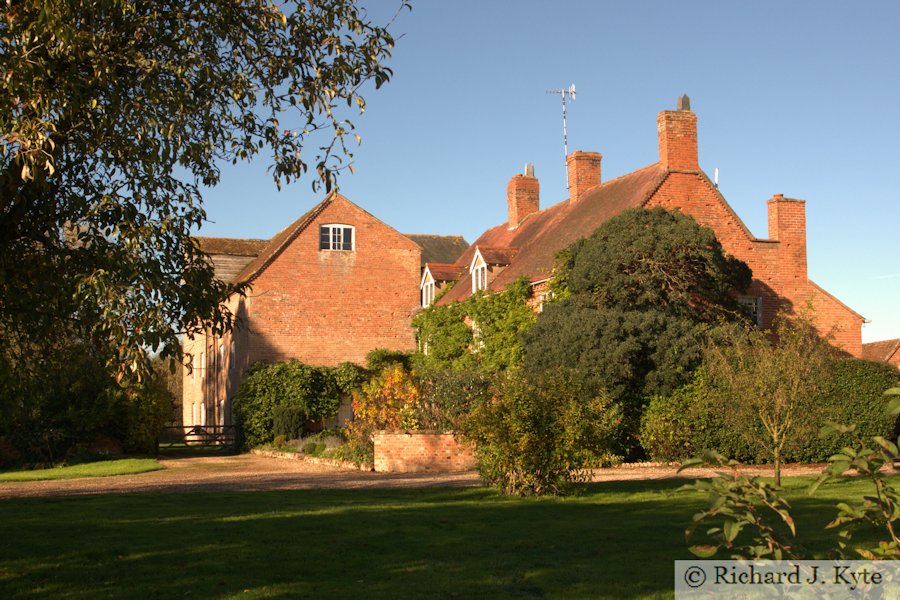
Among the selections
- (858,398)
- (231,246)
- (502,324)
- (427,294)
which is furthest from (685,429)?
(231,246)

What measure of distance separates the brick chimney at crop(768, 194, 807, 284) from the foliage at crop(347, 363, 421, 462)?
1345 cm

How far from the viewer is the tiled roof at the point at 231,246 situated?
1741 inches

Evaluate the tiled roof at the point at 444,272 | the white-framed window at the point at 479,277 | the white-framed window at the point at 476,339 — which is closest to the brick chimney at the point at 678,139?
the white-framed window at the point at 479,277

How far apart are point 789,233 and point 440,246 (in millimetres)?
27241

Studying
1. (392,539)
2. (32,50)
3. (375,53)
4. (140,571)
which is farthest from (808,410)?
(32,50)

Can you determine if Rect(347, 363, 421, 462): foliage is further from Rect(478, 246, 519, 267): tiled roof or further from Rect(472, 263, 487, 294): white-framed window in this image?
Rect(478, 246, 519, 267): tiled roof

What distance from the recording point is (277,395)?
3509 cm

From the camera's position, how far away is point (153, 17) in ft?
31.1

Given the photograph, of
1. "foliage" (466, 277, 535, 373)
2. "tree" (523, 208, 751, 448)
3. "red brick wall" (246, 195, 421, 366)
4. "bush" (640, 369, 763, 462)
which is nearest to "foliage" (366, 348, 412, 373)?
"red brick wall" (246, 195, 421, 366)

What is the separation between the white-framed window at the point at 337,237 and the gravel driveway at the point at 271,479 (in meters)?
14.2

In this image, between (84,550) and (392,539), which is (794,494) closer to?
A: (392,539)

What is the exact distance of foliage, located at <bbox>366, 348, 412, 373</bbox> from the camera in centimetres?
3734

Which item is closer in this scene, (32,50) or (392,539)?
(32,50)

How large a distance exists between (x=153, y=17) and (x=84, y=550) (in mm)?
6072
